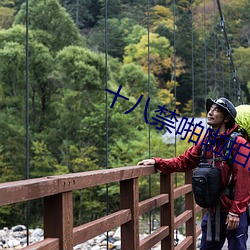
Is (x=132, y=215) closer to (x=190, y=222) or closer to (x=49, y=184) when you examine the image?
(x=49, y=184)

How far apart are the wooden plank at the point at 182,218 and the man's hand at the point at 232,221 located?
2.52 ft

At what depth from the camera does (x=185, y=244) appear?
9.66 feet

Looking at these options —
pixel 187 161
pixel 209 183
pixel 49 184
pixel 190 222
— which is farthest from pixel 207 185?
pixel 190 222

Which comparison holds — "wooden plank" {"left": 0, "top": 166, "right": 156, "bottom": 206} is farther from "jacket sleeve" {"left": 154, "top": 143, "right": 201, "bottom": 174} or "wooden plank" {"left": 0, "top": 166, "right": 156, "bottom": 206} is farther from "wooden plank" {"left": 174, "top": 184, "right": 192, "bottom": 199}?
"wooden plank" {"left": 174, "top": 184, "right": 192, "bottom": 199}

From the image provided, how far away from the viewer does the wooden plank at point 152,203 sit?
2.17m

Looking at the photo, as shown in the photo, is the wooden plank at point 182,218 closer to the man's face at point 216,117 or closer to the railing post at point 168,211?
the railing post at point 168,211

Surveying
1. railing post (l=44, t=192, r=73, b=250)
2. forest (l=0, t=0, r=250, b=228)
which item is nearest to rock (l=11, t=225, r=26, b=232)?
forest (l=0, t=0, r=250, b=228)

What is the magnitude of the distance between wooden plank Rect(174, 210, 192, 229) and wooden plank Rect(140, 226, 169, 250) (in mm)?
248

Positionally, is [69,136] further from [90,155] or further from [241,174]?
[241,174]

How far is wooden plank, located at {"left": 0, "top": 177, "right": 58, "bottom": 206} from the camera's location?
1129 mm

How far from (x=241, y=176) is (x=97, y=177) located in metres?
0.50

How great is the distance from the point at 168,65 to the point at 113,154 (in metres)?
4.47

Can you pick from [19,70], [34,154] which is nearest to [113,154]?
[34,154]

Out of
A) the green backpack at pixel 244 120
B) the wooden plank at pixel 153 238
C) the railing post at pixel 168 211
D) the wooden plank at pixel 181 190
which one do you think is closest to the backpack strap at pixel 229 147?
the green backpack at pixel 244 120
